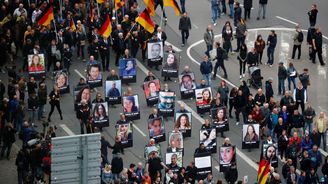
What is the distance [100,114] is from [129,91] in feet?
5.39

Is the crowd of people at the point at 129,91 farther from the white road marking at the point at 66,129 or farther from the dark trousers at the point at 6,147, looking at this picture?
the white road marking at the point at 66,129

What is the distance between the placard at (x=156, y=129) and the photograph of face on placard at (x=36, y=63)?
294 inches

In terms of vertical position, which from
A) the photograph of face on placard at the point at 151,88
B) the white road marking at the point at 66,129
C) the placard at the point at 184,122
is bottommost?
the white road marking at the point at 66,129

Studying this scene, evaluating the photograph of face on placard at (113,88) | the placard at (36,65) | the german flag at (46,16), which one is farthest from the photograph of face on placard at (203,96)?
the german flag at (46,16)

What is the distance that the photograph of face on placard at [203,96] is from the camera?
4591cm

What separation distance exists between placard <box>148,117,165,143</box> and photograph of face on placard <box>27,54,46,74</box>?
7.47 meters

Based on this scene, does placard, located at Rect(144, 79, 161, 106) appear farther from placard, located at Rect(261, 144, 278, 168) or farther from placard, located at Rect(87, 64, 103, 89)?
placard, located at Rect(261, 144, 278, 168)

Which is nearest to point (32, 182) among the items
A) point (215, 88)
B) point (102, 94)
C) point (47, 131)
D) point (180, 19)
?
point (47, 131)

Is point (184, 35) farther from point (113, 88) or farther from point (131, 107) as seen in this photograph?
point (131, 107)

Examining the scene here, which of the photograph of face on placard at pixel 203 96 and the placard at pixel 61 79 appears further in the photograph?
the placard at pixel 61 79

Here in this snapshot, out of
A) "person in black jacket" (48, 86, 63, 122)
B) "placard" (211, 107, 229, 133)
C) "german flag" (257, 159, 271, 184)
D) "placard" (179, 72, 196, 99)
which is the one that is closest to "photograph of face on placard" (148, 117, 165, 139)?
"placard" (211, 107, 229, 133)

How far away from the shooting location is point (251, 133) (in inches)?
1708

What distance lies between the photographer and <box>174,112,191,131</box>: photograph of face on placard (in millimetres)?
43750

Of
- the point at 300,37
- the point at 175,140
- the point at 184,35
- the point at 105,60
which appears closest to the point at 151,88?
the point at 105,60
